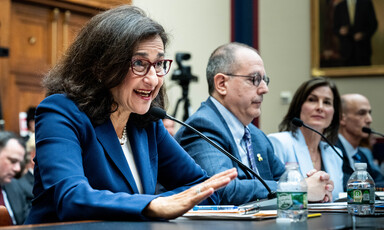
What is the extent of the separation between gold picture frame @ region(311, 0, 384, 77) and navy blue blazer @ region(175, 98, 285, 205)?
16.2ft

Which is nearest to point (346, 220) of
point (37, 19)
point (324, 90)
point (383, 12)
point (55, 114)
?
point (55, 114)

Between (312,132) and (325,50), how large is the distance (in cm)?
453

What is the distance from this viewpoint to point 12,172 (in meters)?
4.19

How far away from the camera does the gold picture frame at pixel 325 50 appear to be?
7.49m

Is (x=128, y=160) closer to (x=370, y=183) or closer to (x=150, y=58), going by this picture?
A: (x=150, y=58)

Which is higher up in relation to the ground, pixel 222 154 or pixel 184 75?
pixel 184 75

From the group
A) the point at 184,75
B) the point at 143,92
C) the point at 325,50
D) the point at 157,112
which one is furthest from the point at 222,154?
the point at 325,50

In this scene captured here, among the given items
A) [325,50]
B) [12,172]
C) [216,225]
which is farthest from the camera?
[325,50]

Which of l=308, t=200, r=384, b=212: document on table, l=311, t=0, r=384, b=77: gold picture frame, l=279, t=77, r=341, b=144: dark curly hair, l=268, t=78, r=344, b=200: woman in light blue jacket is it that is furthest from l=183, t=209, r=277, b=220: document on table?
A: l=311, t=0, r=384, b=77: gold picture frame

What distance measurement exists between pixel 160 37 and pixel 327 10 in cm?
618

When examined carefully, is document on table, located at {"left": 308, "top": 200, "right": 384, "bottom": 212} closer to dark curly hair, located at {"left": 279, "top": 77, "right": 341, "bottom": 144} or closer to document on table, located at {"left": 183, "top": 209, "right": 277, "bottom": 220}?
document on table, located at {"left": 183, "top": 209, "right": 277, "bottom": 220}

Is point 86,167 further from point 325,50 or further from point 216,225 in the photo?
point 325,50

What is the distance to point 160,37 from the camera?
1977mm

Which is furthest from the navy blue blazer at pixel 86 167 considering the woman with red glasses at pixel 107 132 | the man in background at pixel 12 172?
the man in background at pixel 12 172
